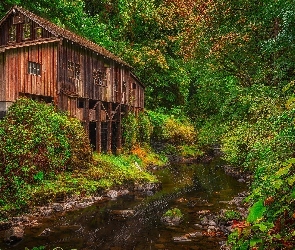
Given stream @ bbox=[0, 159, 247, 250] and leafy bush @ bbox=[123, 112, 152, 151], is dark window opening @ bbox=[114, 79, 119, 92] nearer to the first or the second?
leafy bush @ bbox=[123, 112, 152, 151]

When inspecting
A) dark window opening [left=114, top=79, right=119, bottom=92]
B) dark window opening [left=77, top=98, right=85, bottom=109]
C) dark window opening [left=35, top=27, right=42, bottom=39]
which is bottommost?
dark window opening [left=77, top=98, right=85, bottom=109]

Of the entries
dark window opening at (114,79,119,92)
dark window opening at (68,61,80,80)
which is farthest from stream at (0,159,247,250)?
dark window opening at (114,79,119,92)

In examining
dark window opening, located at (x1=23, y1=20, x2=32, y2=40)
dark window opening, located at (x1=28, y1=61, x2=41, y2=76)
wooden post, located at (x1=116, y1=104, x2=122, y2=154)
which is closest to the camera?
dark window opening, located at (x1=28, y1=61, x2=41, y2=76)

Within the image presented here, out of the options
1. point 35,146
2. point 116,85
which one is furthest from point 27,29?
point 35,146

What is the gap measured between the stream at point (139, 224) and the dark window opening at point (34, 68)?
9.72 metres

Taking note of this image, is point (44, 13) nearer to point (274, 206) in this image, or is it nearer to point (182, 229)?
point (182, 229)

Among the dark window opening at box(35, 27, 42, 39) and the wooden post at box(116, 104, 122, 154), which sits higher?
the dark window opening at box(35, 27, 42, 39)

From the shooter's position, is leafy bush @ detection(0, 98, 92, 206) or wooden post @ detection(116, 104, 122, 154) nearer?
leafy bush @ detection(0, 98, 92, 206)

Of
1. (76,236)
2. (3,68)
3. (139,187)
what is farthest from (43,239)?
(3,68)

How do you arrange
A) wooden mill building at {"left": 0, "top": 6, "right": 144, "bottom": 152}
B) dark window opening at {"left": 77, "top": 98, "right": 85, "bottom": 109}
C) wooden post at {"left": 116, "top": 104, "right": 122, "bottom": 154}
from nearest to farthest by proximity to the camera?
wooden mill building at {"left": 0, "top": 6, "right": 144, "bottom": 152} < dark window opening at {"left": 77, "top": 98, "right": 85, "bottom": 109} < wooden post at {"left": 116, "top": 104, "right": 122, "bottom": 154}

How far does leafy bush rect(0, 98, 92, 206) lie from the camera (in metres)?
17.7

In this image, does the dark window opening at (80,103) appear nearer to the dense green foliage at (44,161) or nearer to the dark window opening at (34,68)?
the dense green foliage at (44,161)

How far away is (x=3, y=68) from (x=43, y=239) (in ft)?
39.4

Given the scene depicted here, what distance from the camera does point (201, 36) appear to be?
2111 cm
